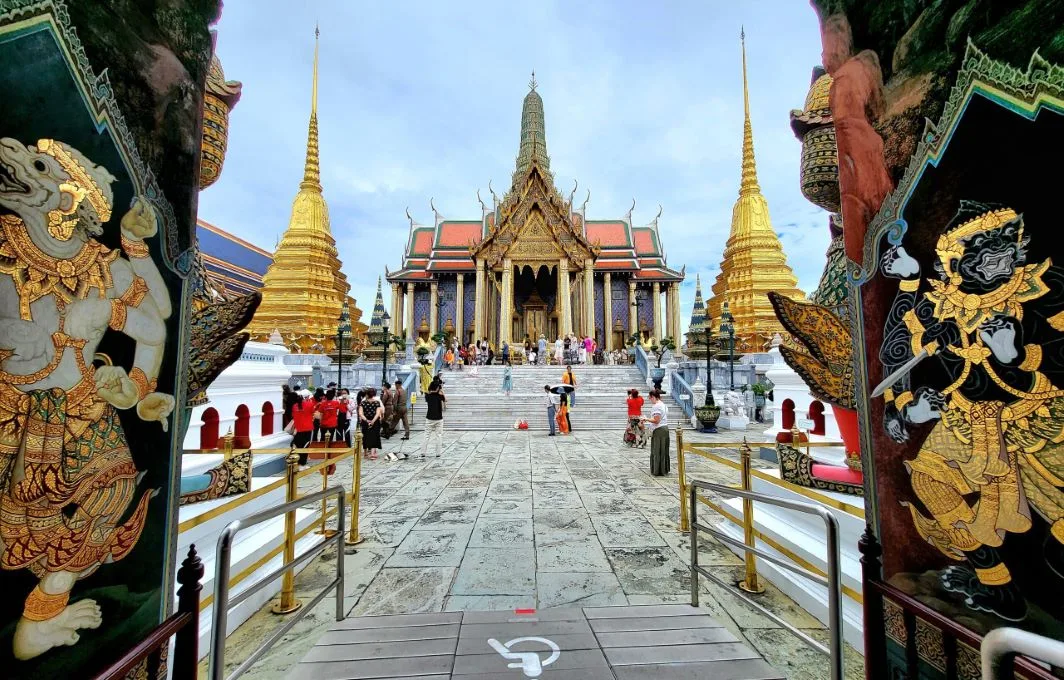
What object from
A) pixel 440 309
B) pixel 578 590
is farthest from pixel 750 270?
pixel 578 590

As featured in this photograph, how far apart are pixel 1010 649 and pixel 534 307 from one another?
25200 mm

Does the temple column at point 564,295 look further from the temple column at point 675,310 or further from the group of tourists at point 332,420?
the group of tourists at point 332,420

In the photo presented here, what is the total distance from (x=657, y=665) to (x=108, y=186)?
9.79 feet

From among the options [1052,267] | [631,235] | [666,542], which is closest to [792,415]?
[666,542]

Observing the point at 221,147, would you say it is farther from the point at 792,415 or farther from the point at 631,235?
the point at 631,235

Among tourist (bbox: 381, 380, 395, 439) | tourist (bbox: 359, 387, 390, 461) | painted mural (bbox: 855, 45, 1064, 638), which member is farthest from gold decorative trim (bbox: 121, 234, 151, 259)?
tourist (bbox: 381, 380, 395, 439)

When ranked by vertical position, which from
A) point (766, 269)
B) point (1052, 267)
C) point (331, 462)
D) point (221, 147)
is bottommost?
point (331, 462)

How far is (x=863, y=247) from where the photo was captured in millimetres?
1938

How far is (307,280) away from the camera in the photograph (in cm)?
1895

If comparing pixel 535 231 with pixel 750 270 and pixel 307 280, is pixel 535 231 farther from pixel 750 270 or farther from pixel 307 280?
pixel 307 280

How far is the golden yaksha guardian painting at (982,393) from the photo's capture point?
4.49ft

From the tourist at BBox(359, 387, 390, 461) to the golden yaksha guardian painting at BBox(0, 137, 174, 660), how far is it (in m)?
6.03

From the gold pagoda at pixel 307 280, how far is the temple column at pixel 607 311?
12.6m

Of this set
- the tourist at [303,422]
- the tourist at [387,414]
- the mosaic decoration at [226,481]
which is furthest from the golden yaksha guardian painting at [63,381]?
the tourist at [387,414]
